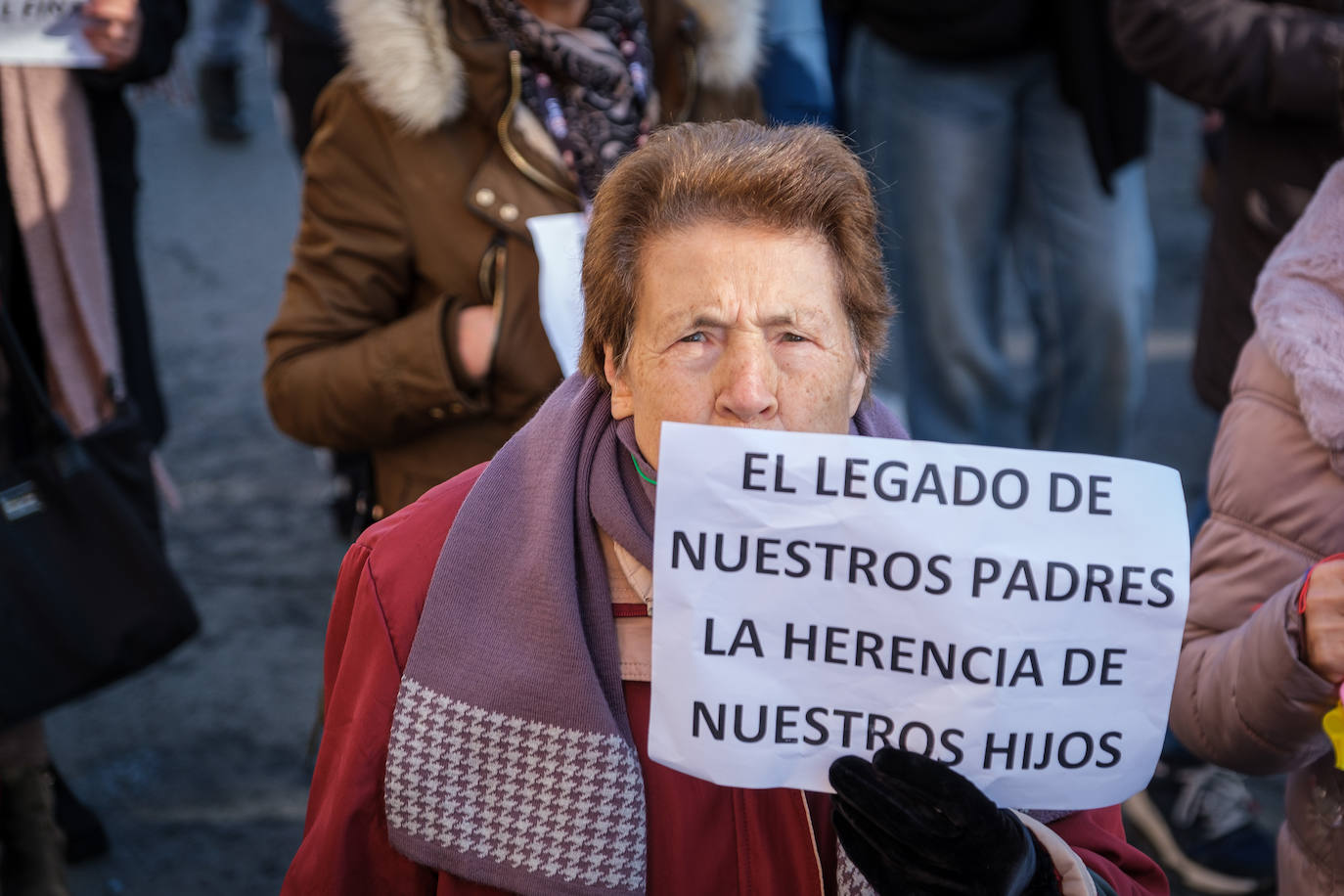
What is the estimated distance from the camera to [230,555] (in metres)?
4.75

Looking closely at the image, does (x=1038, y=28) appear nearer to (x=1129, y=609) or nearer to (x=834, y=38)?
(x=834, y=38)

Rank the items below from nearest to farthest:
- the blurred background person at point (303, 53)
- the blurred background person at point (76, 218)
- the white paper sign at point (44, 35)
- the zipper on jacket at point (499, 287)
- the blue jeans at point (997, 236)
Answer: the zipper on jacket at point (499, 287)
the white paper sign at point (44, 35)
the blurred background person at point (76, 218)
the blue jeans at point (997, 236)
the blurred background person at point (303, 53)

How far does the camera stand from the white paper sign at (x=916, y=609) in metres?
1.52

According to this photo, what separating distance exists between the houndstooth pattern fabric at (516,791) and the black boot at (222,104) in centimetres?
747

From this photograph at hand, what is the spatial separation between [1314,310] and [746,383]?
0.82 metres

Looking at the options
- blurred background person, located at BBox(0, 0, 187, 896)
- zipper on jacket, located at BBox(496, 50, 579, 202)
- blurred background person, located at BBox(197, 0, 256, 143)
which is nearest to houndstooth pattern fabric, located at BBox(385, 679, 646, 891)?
zipper on jacket, located at BBox(496, 50, 579, 202)

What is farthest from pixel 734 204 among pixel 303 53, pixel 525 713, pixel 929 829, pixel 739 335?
pixel 303 53

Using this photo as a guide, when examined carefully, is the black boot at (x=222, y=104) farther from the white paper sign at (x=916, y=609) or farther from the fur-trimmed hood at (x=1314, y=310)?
the white paper sign at (x=916, y=609)

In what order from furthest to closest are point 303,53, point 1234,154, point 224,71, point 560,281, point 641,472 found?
point 224,71 → point 303,53 → point 1234,154 → point 560,281 → point 641,472

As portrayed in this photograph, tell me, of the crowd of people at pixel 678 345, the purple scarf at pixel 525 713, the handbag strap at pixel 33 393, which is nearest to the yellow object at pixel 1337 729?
the crowd of people at pixel 678 345

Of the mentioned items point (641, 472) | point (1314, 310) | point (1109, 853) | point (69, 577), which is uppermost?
point (1314, 310)

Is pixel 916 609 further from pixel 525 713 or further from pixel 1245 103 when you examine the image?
pixel 1245 103

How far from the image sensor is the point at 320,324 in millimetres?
2748

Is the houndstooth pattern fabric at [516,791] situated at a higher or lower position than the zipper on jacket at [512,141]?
lower
